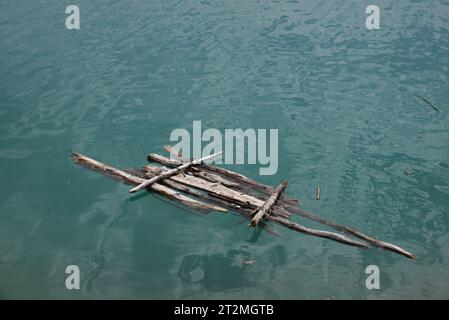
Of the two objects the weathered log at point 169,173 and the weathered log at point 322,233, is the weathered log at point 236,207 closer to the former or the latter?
the weathered log at point 322,233

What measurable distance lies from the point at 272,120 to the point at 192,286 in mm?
10386

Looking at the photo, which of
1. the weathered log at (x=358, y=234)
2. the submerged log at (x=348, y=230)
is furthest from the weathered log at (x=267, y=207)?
the weathered log at (x=358, y=234)

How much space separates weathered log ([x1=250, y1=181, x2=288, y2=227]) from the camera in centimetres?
1353

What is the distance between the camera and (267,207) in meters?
14.1

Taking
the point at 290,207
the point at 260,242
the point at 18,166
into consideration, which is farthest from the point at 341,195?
the point at 18,166

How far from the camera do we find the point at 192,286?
12.6 metres

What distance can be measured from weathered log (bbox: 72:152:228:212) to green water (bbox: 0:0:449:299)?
352 mm

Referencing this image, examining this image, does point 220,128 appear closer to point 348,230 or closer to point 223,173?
point 223,173

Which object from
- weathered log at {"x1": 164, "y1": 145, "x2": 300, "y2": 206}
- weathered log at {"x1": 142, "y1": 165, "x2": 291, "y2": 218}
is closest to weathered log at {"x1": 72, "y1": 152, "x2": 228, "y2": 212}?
weathered log at {"x1": 142, "y1": 165, "x2": 291, "y2": 218}

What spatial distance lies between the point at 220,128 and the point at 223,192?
576 centimetres

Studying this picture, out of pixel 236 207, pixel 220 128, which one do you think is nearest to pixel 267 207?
pixel 236 207

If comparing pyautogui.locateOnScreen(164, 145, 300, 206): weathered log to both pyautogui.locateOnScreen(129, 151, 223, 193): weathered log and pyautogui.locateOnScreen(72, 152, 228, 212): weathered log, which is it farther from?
pyautogui.locateOnScreen(72, 152, 228, 212): weathered log

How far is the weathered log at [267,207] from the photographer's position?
1353cm

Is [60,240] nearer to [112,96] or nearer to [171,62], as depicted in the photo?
[112,96]
